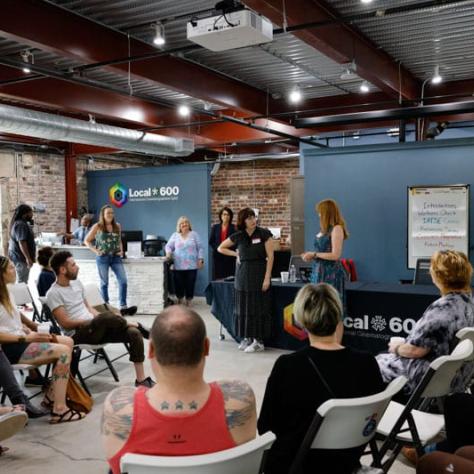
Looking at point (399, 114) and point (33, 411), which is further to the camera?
point (399, 114)

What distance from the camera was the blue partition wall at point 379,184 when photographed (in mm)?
7207

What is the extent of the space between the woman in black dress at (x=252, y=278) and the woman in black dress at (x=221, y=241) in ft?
9.12

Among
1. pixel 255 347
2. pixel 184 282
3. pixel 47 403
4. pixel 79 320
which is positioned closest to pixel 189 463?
pixel 47 403

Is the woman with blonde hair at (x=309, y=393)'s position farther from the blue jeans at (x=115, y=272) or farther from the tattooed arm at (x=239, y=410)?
the blue jeans at (x=115, y=272)

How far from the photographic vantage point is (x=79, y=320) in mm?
4371

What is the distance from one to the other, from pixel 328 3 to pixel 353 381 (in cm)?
374

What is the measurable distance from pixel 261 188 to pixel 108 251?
5.72 meters

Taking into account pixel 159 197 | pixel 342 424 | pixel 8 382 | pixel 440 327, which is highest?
pixel 159 197

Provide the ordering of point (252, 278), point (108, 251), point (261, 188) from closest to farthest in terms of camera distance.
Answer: point (252, 278) → point (108, 251) → point (261, 188)

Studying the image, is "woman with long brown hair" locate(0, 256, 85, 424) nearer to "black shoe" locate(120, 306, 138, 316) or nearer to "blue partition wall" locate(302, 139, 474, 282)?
"black shoe" locate(120, 306, 138, 316)

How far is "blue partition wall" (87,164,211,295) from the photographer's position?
10250mm

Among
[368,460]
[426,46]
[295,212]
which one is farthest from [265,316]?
[295,212]

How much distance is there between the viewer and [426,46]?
233 inches

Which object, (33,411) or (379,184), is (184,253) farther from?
(33,411)
